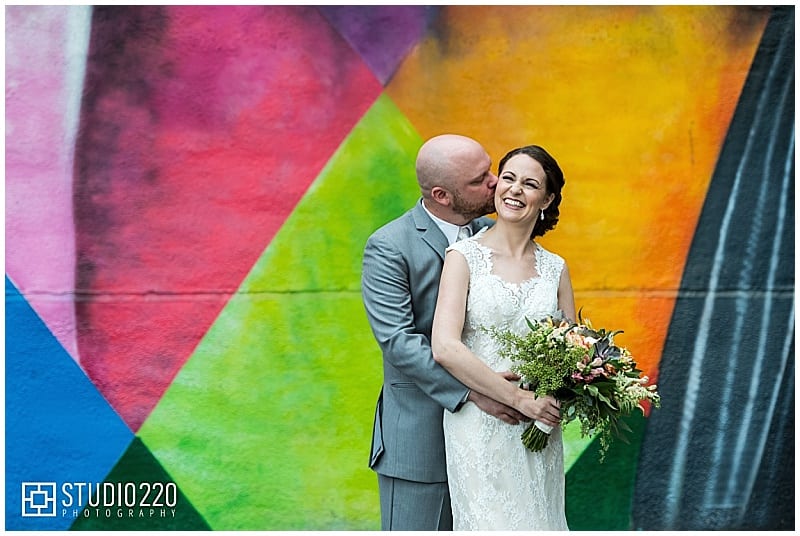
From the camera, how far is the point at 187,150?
577cm

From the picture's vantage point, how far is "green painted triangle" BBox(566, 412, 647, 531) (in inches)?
233

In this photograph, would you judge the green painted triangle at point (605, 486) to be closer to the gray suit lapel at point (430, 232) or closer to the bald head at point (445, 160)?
the gray suit lapel at point (430, 232)

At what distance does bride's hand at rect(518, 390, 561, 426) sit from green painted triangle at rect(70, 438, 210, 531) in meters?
2.29

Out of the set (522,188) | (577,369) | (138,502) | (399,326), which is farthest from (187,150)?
(577,369)

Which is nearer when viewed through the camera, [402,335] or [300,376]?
[402,335]

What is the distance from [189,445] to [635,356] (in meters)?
2.09

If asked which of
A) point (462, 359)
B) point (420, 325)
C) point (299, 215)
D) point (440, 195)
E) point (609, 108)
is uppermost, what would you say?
point (609, 108)

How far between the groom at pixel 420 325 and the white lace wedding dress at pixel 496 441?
9cm

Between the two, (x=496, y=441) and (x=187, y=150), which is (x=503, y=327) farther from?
(x=187, y=150)

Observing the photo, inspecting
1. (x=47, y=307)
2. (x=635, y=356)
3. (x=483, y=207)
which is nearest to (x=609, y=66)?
(x=635, y=356)

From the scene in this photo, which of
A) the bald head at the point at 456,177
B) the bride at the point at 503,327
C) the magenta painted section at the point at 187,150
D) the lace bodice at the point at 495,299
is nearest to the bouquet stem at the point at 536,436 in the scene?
the bride at the point at 503,327

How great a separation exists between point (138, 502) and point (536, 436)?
2397 millimetres

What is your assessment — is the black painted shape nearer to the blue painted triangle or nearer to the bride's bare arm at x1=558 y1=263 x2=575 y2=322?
the bride's bare arm at x1=558 y1=263 x2=575 y2=322

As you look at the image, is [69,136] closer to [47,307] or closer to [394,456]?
[47,307]
